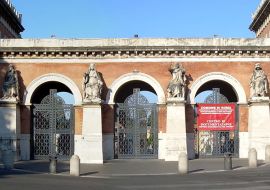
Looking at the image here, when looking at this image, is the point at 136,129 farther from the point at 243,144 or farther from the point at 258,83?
the point at 258,83

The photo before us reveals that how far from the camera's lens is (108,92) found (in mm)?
29188

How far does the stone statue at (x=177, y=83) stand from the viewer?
28.3 m

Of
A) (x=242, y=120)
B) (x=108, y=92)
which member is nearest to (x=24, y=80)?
(x=108, y=92)

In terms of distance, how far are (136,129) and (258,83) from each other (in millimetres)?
7748

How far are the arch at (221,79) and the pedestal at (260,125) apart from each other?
99 centimetres

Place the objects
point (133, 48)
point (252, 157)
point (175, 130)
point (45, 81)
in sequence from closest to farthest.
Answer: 1. point (252, 157)
2. point (175, 130)
3. point (133, 48)
4. point (45, 81)

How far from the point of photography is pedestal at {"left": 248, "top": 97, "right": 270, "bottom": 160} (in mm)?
28172

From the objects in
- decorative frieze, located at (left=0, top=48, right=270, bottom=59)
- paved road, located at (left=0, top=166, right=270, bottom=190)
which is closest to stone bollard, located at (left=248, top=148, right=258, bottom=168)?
paved road, located at (left=0, top=166, right=270, bottom=190)

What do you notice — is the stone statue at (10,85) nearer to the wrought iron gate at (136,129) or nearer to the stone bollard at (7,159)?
the wrought iron gate at (136,129)

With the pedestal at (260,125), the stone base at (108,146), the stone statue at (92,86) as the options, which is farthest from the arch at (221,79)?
the stone statue at (92,86)

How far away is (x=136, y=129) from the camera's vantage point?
30.0 metres

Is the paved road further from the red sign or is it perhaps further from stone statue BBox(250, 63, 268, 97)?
the red sign

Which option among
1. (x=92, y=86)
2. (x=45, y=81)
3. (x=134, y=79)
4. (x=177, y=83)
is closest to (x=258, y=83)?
(x=177, y=83)

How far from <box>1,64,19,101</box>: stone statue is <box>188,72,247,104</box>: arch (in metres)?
10.3
